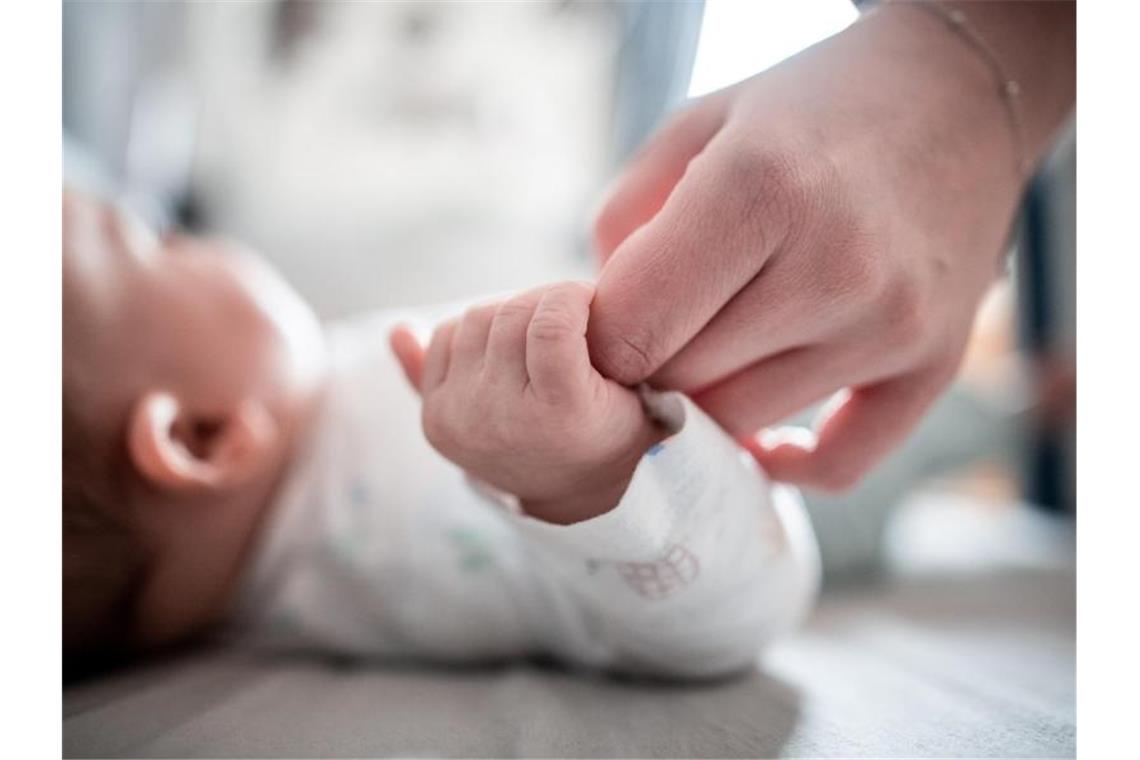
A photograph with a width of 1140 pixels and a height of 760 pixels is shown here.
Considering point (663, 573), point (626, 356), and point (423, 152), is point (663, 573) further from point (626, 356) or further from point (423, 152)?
point (423, 152)

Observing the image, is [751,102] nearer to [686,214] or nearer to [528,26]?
[686,214]

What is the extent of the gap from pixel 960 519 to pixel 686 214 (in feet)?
3.33

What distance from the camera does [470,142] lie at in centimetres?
183

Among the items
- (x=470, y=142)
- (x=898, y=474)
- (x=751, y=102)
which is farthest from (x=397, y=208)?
(x=751, y=102)

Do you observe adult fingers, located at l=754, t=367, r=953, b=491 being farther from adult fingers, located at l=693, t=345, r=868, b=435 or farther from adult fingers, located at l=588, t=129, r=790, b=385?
adult fingers, located at l=588, t=129, r=790, b=385

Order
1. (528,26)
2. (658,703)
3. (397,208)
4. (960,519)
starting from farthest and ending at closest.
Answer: (397,208), (528,26), (960,519), (658,703)

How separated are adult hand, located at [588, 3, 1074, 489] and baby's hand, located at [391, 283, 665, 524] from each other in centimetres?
3

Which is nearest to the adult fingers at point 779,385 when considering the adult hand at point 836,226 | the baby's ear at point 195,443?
the adult hand at point 836,226

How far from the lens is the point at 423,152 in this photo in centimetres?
183

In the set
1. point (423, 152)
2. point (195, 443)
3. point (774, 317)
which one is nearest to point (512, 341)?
point (774, 317)

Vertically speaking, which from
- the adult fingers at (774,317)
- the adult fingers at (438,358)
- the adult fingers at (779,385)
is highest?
the adult fingers at (438,358)

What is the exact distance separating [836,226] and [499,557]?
36cm

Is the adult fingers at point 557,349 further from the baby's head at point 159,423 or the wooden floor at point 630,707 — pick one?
the baby's head at point 159,423

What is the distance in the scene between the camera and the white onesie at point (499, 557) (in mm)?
470
